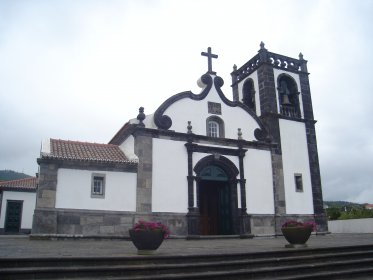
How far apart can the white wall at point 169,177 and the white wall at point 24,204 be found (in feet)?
53.2

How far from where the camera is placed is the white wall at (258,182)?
18.2m

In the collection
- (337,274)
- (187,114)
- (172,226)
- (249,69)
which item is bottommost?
(337,274)

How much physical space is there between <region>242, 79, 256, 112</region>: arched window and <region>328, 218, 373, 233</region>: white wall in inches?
385

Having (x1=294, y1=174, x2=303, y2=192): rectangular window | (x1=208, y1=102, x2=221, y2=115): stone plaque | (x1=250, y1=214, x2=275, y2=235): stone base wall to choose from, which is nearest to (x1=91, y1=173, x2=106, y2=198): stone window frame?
(x1=208, y1=102, x2=221, y2=115): stone plaque

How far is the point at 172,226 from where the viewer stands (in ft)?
52.8

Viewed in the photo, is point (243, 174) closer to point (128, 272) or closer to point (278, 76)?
point (278, 76)

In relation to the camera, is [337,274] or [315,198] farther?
[315,198]

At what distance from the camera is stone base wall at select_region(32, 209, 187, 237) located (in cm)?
1412

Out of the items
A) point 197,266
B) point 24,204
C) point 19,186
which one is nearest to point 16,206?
point 24,204

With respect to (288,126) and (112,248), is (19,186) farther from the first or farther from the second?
(112,248)

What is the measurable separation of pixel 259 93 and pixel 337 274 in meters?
13.9

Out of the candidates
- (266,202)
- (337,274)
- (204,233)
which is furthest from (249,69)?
(337,274)

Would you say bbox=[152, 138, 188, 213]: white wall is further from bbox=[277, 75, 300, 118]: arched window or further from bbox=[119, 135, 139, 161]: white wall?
bbox=[277, 75, 300, 118]: arched window

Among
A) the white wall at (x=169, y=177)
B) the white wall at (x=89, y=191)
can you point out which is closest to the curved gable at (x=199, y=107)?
the white wall at (x=169, y=177)
